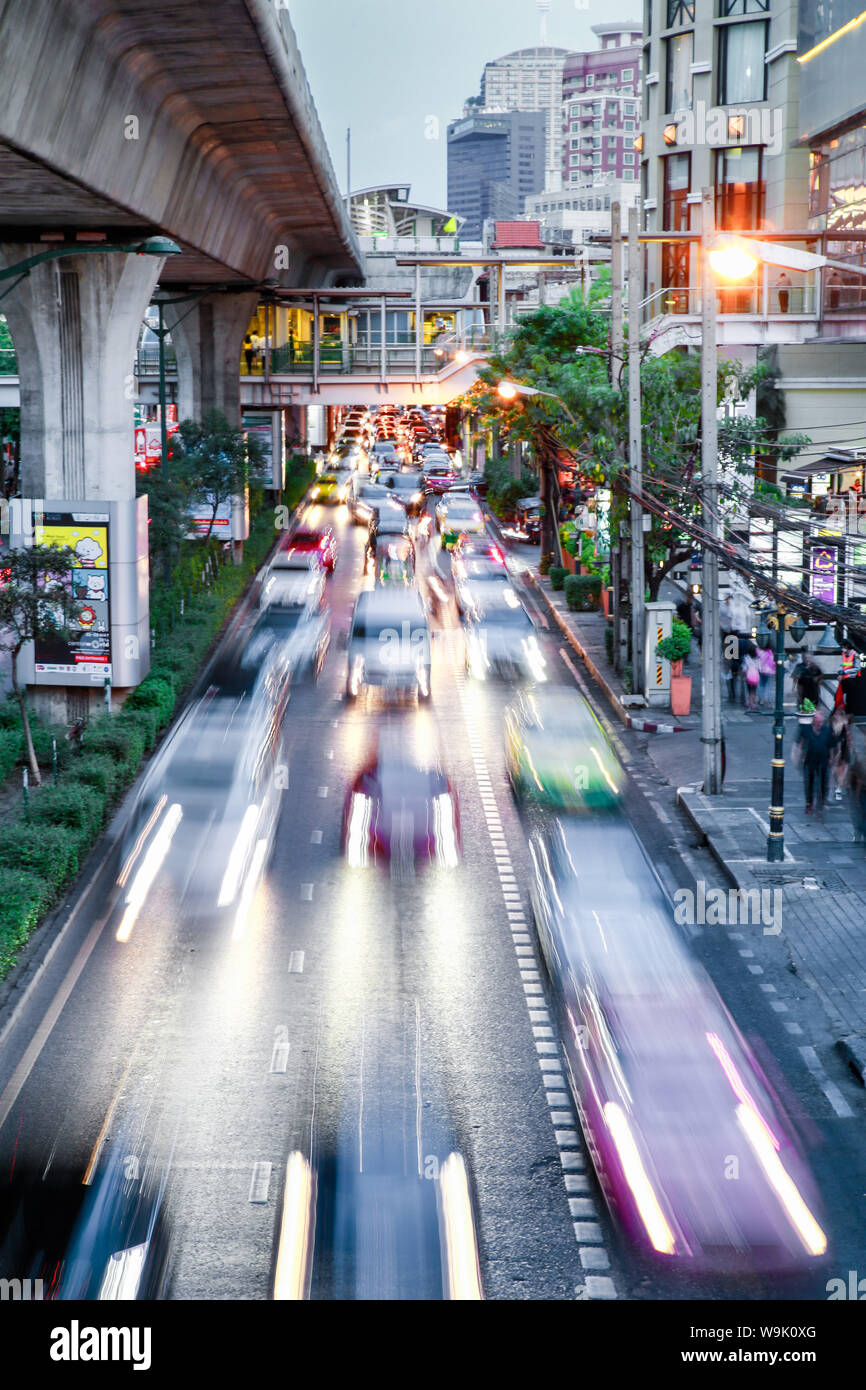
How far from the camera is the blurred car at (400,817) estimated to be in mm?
21625

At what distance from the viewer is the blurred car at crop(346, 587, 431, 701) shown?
32.5 m

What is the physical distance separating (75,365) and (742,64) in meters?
41.6

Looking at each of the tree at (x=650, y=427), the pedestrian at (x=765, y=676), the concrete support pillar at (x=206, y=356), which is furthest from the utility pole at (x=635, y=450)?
the concrete support pillar at (x=206, y=356)

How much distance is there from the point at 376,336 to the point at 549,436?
113ft

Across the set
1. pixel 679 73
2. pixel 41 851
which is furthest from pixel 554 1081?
pixel 679 73

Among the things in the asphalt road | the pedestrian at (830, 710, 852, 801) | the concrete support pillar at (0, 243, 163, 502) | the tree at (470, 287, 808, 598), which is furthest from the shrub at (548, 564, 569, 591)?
the asphalt road

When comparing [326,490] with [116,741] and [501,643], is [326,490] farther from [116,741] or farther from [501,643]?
[116,741]

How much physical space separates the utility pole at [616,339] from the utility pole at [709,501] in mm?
7447

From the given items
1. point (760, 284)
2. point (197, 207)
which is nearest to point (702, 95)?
point (760, 284)

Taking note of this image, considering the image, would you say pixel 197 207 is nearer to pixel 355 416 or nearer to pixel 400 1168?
pixel 400 1168

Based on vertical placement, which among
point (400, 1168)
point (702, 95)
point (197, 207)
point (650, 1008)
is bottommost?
point (400, 1168)

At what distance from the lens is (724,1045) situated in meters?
13.3

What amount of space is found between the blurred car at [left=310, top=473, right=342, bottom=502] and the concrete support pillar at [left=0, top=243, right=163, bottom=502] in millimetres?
46252

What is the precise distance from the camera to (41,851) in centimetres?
1864
